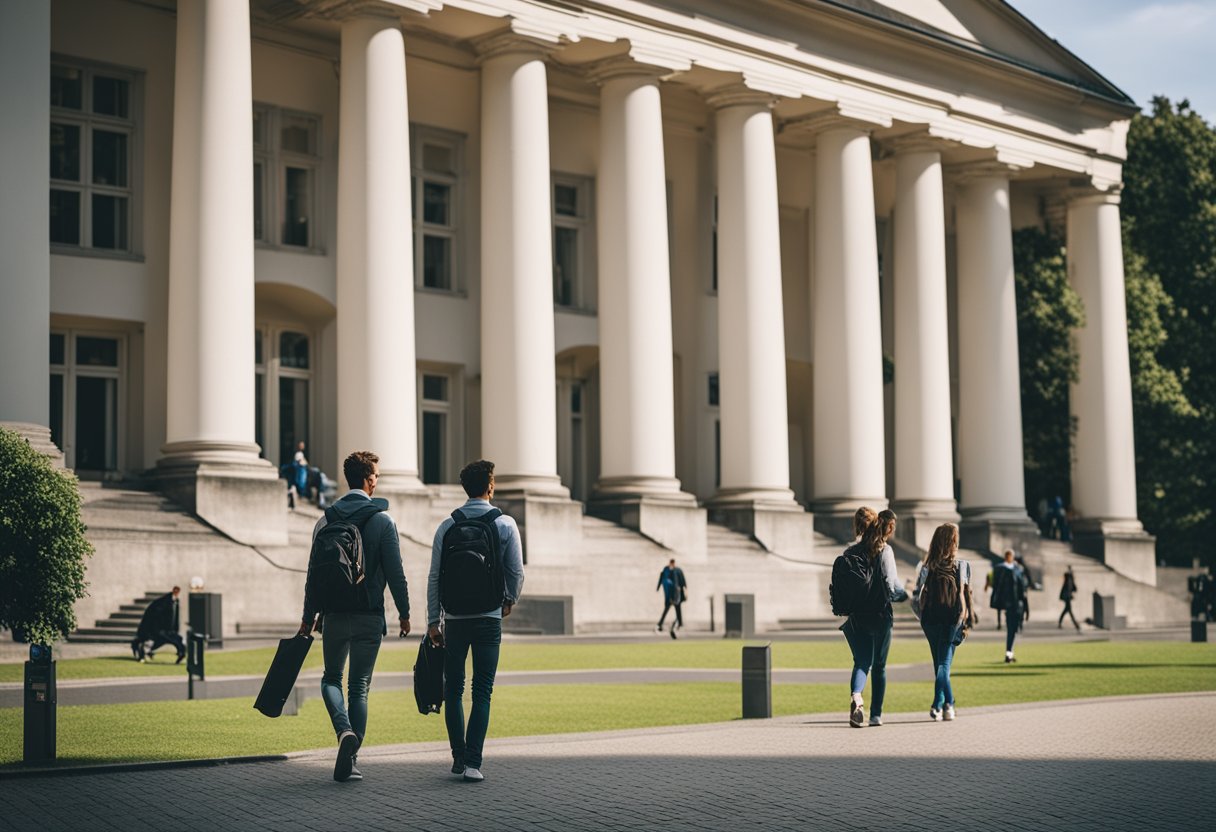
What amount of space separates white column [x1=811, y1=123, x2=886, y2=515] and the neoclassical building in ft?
0.31

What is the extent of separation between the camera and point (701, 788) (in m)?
11.7

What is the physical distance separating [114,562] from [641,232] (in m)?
16.8

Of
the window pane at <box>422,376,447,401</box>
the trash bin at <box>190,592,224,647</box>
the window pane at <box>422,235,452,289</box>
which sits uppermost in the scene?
the window pane at <box>422,235,452,289</box>

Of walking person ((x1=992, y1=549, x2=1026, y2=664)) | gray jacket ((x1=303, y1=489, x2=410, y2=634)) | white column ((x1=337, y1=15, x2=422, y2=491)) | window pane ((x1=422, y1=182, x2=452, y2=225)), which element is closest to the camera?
gray jacket ((x1=303, y1=489, x2=410, y2=634))

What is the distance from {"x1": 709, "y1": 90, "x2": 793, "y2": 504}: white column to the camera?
147 feet

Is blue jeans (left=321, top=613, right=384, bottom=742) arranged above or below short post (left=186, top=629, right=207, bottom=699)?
above

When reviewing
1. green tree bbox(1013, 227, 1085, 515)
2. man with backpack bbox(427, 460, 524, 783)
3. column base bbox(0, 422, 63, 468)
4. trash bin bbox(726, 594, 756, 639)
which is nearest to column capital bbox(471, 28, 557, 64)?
trash bin bbox(726, 594, 756, 639)

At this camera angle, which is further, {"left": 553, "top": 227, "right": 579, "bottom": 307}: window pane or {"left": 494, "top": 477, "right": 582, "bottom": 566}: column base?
{"left": 553, "top": 227, "right": 579, "bottom": 307}: window pane

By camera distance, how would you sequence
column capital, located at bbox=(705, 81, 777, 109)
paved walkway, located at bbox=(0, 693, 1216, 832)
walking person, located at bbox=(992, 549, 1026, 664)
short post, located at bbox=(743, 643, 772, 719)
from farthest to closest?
column capital, located at bbox=(705, 81, 777, 109)
walking person, located at bbox=(992, 549, 1026, 664)
short post, located at bbox=(743, 643, 772, 719)
paved walkway, located at bbox=(0, 693, 1216, 832)

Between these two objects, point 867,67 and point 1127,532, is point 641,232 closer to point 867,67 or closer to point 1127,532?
point 867,67

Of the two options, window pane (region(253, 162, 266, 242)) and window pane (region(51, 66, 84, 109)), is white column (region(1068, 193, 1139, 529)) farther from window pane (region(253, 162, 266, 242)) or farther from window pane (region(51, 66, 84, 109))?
window pane (region(51, 66, 84, 109))

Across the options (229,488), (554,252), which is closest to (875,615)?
(229,488)

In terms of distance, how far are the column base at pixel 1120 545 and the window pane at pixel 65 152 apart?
32.7m

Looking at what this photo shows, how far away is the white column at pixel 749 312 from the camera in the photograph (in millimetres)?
44719
